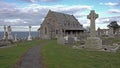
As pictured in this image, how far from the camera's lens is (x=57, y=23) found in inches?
2852

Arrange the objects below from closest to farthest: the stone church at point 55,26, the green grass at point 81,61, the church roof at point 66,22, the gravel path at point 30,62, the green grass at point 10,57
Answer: the gravel path at point 30,62 → the green grass at point 81,61 → the green grass at point 10,57 → the stone church at point 55,26 → the church roof at point 66,22

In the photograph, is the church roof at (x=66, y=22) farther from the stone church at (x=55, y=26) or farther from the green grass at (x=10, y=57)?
the green grass at (x=10, y=57)

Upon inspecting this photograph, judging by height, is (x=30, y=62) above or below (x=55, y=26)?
below

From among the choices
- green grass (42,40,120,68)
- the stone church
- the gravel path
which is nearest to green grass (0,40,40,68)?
the gravel path

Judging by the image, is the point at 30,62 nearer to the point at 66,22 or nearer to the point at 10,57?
the point at 10,57

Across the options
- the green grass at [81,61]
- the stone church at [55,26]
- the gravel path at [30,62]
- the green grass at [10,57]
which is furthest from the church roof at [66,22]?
the gravel path at [30,62]

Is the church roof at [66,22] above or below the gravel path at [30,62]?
above

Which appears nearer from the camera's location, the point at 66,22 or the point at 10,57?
Result: the point at 10,57

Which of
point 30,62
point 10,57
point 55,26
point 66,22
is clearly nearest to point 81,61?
point 30,62

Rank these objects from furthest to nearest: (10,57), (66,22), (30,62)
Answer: (66,22)
(10,57)
(30,62)

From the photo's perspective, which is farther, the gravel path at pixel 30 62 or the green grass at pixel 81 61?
the green grass at pixel 81 61

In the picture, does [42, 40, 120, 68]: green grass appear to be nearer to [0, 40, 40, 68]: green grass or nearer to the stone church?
[0, 40, 40, 68]: green grass

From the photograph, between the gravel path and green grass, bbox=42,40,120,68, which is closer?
the gravel path

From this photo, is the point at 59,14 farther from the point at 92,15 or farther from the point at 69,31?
the point at 92,15
